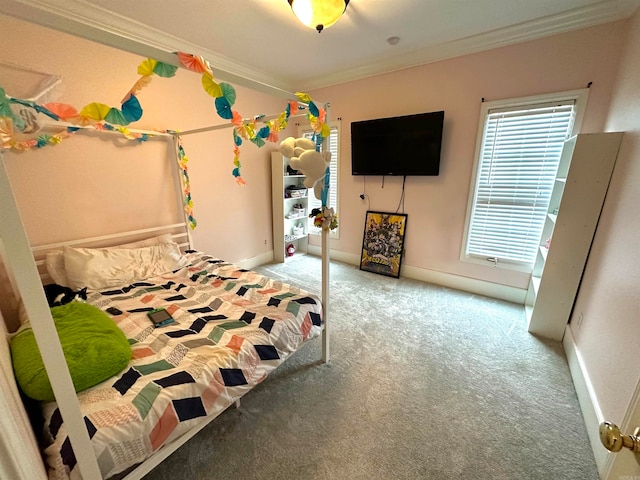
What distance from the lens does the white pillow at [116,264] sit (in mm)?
2074

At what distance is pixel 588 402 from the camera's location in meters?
1.54

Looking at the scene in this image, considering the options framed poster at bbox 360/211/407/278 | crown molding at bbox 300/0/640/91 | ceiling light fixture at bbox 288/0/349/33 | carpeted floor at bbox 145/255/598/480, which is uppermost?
crown molding at bbox 300/0/640/91

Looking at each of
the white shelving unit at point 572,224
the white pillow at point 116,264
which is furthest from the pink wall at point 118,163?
the white shelving unit at point 572,224

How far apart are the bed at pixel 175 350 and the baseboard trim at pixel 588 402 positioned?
1.57 m

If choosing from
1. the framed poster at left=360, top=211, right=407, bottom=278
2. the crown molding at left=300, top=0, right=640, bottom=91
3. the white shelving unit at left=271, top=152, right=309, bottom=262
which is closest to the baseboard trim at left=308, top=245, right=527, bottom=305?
the framed poster at left=360, top=211, right=407, bottom=278

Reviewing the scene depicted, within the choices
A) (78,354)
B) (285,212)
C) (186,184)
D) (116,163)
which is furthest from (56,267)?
(285,212)

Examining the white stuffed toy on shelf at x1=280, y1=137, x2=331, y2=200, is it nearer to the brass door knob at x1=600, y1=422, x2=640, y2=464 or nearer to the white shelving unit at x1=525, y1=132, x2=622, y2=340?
the brass door knob at x1=600, y1=422, x2=640, y2=464

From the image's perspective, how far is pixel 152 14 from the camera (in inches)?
83.8

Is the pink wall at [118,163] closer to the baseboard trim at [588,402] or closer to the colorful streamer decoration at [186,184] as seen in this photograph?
the colorful streamer decoration at [186,184]

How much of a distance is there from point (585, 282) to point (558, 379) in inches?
31.2

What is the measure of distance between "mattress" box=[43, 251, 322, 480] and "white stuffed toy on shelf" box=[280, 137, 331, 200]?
0.82 meters

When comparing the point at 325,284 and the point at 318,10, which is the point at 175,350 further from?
the point at 318,10

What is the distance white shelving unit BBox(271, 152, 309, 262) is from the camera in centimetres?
382

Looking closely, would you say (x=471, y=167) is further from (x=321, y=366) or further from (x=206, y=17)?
(x=206, y=17)
